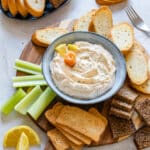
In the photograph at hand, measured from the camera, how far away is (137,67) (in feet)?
4.77

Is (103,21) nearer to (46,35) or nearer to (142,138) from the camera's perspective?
(46,35)

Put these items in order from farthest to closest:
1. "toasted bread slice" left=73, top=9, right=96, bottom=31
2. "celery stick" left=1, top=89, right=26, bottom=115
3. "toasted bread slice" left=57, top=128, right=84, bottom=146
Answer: "toasted bread slice" left=73, top=9, right=96, bottom=31 < "celery stick" left=1, top=89, right=26, bottom=115 < "toasted bread slice" left=57, top=128, right=84, bottom=146

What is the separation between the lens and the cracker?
1335mm

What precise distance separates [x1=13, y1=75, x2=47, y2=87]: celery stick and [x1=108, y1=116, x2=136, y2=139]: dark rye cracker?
27 cm

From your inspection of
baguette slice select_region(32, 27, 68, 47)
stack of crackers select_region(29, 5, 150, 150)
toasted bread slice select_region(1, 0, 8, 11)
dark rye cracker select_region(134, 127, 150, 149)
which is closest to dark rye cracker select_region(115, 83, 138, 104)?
stack of crackers select_region(29, 5, 150, 150)

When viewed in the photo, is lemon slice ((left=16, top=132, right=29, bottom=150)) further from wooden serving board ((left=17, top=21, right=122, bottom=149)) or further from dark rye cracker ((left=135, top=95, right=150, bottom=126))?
dark rye cracker ((left=135, top=95, right=150, bottom=126))

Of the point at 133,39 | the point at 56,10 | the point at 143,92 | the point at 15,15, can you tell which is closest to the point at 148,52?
the point at 133,39

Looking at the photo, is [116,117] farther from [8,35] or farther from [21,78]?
[8,35]

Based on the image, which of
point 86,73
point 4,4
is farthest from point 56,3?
point 86,73

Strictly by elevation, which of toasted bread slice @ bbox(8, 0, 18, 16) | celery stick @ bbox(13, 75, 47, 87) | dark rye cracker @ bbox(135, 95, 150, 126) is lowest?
dark rye cracker @ bbox(135, 95, 150, 126)

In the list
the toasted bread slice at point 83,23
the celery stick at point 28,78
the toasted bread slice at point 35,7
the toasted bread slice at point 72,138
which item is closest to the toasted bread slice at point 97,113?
the toasted bread slice at point 72,138

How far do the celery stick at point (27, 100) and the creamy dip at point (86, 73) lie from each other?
0.31 ft

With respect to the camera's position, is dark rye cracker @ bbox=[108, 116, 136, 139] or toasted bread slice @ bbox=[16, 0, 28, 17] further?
toasted bread slice @ bbox=[16, 0, 28, 17]

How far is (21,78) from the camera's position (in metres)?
1.46
